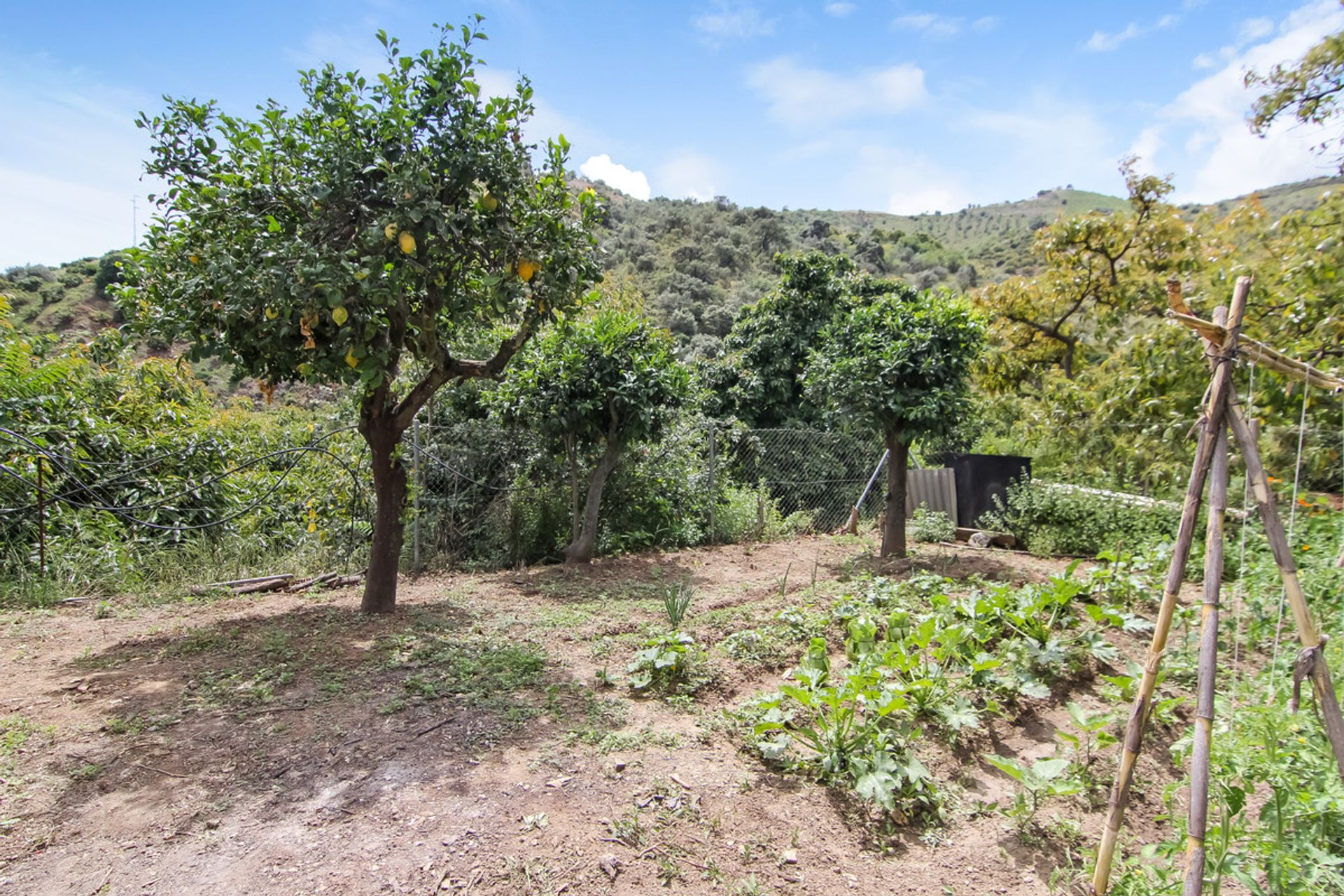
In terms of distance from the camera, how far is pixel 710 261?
32.3 meters

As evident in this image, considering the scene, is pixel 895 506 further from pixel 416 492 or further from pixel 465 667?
pixel 465 667

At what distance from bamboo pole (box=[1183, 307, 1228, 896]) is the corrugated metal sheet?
8.24 m

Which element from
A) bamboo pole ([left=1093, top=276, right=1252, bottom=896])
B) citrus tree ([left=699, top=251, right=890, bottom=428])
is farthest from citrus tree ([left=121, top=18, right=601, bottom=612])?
citrus tree ([left=699, top=251, right=890, bottom=428])

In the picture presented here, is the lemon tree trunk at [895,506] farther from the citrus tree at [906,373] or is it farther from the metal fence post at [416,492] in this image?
the metal fence post at [416,492]

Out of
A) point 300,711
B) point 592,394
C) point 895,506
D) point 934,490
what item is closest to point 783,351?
point 934,490

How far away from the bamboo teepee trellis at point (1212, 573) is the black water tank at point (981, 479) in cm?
780

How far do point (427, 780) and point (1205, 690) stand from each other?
2688 millimetres

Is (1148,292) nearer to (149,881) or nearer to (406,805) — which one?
(406,805)

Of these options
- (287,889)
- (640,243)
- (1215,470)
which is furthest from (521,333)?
(640,243)

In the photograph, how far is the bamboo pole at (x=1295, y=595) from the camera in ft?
6.39

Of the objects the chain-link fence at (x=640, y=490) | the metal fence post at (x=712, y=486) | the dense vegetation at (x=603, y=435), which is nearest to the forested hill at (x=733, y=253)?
the chain-link fence at (x=640, y=490)

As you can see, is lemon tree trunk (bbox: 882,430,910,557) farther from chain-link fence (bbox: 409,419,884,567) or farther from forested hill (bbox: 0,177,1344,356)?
forested hill (bbox: 0,177,1344,356)

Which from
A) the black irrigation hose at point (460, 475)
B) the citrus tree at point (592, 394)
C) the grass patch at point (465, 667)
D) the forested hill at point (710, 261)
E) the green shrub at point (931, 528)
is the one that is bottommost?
the green shrub at point (931, 528)

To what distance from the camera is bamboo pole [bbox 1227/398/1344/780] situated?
195 centimetres
